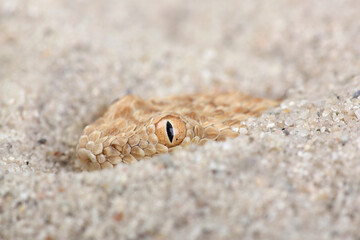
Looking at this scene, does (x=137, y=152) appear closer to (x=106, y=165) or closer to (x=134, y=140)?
→ (x=134, y=140)

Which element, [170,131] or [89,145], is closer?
[170,131]

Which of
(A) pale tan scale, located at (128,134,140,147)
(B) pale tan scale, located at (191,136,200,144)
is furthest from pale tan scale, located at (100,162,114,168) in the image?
(B) pale tan scale, located at (191,136,200,144)

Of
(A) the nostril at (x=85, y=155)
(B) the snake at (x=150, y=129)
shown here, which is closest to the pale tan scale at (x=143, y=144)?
(B) the snake at (x=150, y=129)

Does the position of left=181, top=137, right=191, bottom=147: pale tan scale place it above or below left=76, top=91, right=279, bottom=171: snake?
below

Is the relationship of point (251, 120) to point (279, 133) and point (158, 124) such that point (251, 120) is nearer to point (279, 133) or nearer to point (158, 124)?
point (279, 133)

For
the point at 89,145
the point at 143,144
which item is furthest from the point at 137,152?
the point at 89,145

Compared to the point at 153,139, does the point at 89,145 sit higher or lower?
higher

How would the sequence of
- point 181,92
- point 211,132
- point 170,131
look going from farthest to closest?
point 181,92 < point 211,132 < point 170,131

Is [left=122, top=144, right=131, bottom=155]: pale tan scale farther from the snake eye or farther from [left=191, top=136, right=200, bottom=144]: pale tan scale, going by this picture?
[left=191, top=136, right=200, bottom=144]: pale tan scale
